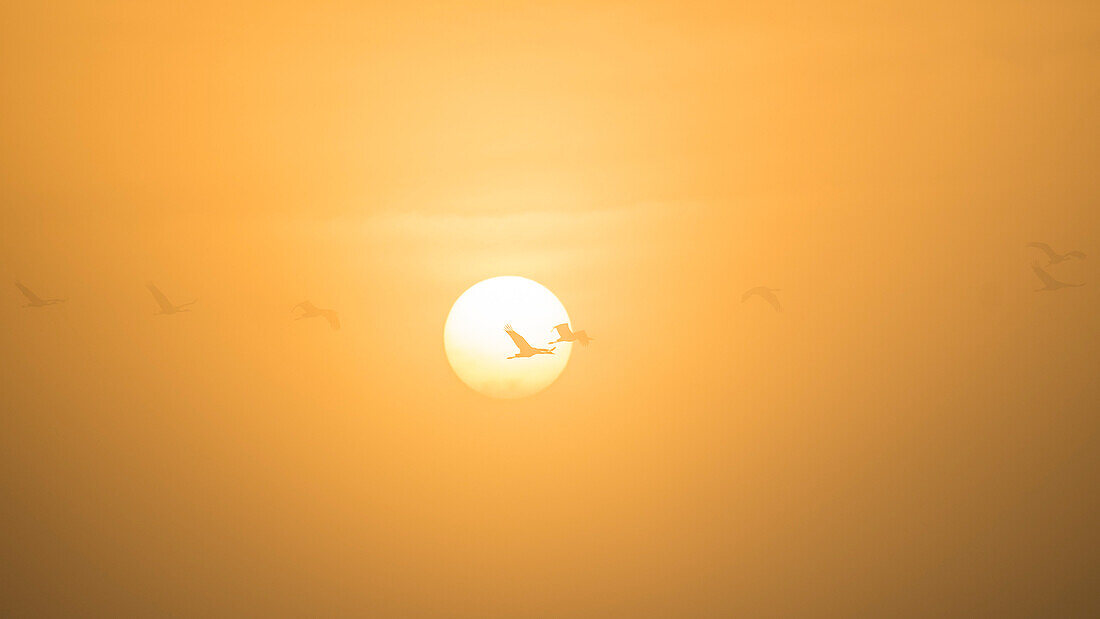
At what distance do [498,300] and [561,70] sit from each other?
363cm

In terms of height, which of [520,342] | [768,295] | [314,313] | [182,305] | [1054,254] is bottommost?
[520,342]

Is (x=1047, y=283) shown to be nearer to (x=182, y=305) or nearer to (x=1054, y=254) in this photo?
(x=1054, y=254)

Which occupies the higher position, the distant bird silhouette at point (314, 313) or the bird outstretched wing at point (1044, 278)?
the distant bird silhouette at point (314, 313)

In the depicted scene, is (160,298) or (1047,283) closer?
(160,298)

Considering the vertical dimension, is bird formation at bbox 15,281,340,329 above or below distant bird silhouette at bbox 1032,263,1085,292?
above

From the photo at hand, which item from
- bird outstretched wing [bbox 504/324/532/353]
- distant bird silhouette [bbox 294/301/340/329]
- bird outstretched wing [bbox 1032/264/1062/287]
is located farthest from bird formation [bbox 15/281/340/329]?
bird outstretched wing [bbox 1032/264/1062/287]

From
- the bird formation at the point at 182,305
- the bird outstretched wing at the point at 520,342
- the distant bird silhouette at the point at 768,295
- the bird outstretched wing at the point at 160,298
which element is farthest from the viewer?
the distant bird silhouette at the point at 768,295

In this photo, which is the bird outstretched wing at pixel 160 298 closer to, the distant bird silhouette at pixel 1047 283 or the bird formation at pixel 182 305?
the bird formation at pixel 182 305

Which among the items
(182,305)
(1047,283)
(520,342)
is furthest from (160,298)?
(1047,283)

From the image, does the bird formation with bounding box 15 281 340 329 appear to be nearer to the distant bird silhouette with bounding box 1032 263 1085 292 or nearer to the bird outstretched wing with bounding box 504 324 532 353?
the bird outstretched wing with bounding box 504 324 532 353

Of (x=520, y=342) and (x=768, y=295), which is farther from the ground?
(x=768, y=295)

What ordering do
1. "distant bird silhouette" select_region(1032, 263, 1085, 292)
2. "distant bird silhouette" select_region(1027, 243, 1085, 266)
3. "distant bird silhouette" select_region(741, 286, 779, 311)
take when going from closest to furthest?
"distant bird silhouette" select_region(1027, 243, 1085, 266), "distant bird silhouette" select_region(1032, 263, 1085, 292), "distant bird silhouette" select_region(741, 286, 779, 311)

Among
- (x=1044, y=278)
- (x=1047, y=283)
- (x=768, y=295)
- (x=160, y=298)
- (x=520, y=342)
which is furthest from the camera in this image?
(x=768, y=295)

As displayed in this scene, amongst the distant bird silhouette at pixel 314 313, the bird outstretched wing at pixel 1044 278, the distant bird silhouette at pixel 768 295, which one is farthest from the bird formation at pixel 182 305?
the bird outstretched wing at pixel 1044 278
